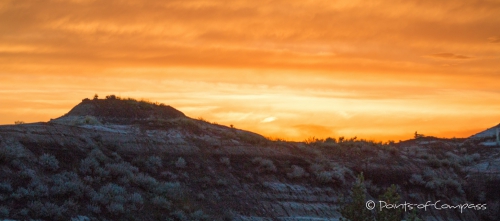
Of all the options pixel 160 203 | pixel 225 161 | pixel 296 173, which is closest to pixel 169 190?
pixel 160 203

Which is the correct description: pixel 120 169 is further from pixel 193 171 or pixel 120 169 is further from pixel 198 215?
pixel 193 171

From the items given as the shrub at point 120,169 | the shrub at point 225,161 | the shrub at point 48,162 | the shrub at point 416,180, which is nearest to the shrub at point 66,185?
the shrub at point 48,162

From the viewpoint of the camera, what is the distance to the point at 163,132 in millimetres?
34750

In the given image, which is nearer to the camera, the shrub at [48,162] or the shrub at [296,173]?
the shrub at [48,162]

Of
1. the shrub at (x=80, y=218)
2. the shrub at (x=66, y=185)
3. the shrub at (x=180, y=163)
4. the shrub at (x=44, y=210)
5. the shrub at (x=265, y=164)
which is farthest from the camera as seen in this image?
the shrub at (x=265, y=164)

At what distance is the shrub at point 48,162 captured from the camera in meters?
26.1

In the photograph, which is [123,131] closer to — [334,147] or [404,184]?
[334,147]

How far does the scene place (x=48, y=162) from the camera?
26.2 meters

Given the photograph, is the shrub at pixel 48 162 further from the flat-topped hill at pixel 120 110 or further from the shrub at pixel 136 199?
the flat-topped hill at pixel 120 110

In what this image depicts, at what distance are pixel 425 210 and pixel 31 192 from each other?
24.0m

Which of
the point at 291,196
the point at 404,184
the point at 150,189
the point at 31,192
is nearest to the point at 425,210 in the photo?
the point at 404,184

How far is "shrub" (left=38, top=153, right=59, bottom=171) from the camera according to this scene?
26.1 m

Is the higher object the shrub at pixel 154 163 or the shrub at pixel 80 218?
the shrub at pixel 154 163

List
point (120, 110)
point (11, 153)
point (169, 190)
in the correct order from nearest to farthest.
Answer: point (11, 153) < point (169, 190) < point (120, 110)
